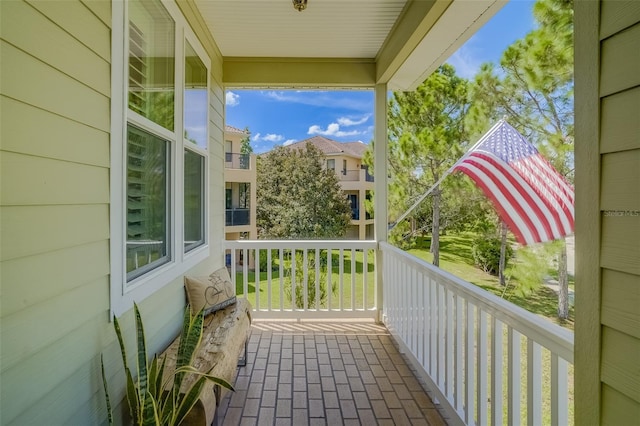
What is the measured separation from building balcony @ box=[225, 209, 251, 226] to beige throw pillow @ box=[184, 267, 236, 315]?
1.66 meters

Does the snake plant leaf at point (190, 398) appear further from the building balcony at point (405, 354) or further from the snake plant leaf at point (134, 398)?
the building balcony at point (405, 354)

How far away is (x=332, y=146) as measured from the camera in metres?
6.41

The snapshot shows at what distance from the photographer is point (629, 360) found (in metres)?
0.78

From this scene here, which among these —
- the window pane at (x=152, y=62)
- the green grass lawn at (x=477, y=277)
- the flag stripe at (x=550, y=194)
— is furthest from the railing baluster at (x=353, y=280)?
the window pane at (x=152, y=62)

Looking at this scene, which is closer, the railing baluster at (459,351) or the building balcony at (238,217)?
the railing baluster at (459,351)

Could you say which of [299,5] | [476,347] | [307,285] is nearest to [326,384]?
[476,347]

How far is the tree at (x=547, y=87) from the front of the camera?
10.4ft

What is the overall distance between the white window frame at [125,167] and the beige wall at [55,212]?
0.05 m

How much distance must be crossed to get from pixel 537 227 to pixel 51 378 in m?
3.48

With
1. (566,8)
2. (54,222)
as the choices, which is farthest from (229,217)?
(566,8)

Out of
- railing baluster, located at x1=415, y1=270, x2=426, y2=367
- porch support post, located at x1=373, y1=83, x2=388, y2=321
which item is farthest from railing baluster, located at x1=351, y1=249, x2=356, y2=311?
railing baluster, located at x1=415, y1=270, x2=426, y2=367

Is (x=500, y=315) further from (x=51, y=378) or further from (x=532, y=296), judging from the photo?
(x=532, y=296)

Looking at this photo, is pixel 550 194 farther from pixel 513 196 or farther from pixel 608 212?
pixel 608 212

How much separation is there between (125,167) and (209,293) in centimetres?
129
